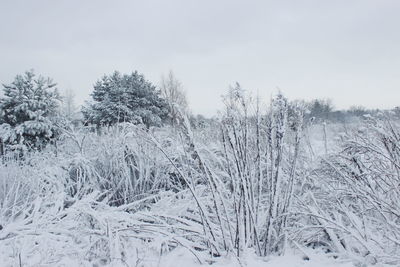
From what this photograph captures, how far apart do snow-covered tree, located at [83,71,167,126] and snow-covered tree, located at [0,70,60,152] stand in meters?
6.36

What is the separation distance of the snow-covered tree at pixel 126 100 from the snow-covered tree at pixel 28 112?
6.36m

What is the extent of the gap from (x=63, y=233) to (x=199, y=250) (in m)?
1.21

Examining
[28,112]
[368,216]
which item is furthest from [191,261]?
[28,112]

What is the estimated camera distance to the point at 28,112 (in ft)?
38.4

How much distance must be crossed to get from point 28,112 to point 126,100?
7708 mm

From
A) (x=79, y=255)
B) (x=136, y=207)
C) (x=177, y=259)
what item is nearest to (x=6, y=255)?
(x=79, y=255)

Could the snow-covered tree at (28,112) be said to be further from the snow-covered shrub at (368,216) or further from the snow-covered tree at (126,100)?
the snow-covered shrub at (368,216)

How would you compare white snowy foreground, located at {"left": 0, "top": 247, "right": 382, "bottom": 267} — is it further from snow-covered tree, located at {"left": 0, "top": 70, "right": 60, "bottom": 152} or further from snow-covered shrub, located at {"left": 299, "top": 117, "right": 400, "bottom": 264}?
snow-covered tree, located at {"left": 0, "top": 70, "right": 60, "bottom": 152}

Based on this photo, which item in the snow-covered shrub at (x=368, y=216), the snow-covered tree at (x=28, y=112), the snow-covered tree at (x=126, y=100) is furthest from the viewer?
the snow-covered tree at (x=126, y=100)

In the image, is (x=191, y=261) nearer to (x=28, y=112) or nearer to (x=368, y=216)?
(x=368, y=216)

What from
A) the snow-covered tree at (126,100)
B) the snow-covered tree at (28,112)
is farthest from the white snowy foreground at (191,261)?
the snow-covered tree at (126,100)

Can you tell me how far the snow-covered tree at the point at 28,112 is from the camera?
11508 mm

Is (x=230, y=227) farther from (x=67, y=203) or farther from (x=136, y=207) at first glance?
(x=67, y=203)

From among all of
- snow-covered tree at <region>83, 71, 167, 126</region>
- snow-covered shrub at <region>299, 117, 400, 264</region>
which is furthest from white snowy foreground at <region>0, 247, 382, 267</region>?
snow-covered tree at <region>83, 71, 167, 126</region>
